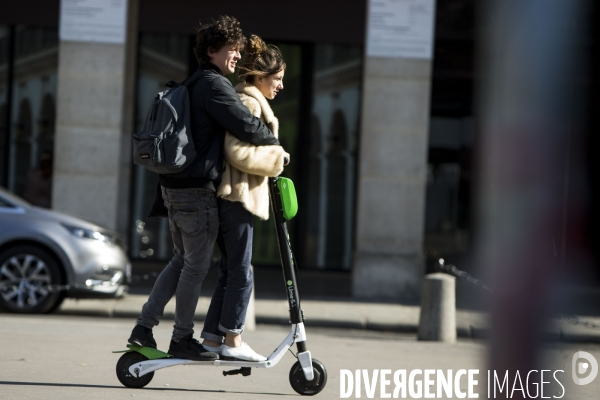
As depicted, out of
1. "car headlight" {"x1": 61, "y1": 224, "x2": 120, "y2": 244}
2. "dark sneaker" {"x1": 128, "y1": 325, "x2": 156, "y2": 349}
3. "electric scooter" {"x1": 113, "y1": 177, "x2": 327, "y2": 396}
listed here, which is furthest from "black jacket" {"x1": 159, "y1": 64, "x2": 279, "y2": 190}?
"car headlight" {"x1": 61, "y1": 224, "x2": 120, "y2": 244}

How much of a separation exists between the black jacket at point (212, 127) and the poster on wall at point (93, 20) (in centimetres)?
758

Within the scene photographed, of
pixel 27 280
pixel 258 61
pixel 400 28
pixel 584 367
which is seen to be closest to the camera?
pixel 258 61

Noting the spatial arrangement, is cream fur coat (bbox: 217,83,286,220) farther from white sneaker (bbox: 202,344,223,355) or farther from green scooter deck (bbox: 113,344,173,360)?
green scooter deck (bbox: 113,344,173,360)

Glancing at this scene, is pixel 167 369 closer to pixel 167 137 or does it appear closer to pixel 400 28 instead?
pixel 167 137

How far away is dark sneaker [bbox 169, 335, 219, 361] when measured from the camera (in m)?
4.71

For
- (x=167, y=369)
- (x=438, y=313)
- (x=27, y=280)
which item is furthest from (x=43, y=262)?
(x=438, y=313)

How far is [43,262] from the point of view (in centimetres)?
886

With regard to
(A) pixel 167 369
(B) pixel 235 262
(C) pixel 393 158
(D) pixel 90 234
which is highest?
(C) pixel 393 158

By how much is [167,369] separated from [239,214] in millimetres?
1398

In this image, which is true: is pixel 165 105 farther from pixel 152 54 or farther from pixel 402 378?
pixel 152 54

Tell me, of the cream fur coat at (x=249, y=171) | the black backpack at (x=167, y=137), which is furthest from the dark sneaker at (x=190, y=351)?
the black backpack at (x=167, y=137)

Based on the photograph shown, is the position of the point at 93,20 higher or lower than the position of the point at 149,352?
higher

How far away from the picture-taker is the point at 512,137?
1357 mm

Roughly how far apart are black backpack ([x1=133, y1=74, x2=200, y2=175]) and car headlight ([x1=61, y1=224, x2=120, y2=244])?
464cm
